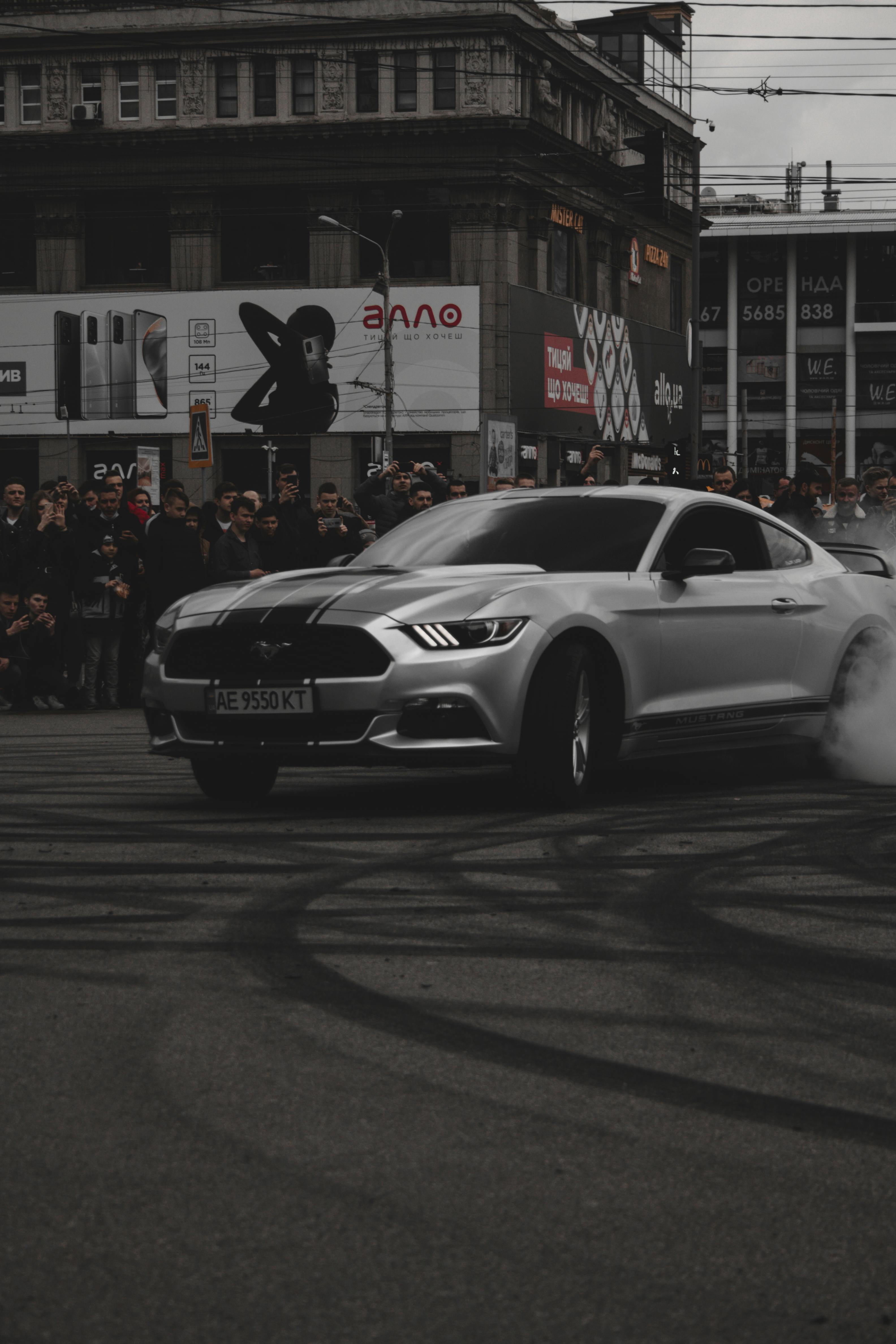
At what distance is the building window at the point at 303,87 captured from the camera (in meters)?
57.2

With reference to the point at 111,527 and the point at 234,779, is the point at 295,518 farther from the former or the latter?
the point at 234,779

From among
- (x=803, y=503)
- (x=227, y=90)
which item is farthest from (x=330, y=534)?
(x=227, y=90)

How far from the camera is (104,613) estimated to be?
16.0 metres

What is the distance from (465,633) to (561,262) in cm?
5452

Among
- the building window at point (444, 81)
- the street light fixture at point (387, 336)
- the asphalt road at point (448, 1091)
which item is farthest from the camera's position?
the building window at point (444, 81)

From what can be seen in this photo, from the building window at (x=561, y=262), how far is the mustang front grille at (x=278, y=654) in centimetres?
5252

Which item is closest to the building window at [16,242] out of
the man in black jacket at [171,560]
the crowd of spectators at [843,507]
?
the man in black jacket at [171,560]

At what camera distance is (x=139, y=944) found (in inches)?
221

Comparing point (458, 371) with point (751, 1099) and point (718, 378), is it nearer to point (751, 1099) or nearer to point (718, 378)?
point (751, 1099)

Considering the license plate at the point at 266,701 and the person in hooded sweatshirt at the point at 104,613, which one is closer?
the license plate at the point at 266,701

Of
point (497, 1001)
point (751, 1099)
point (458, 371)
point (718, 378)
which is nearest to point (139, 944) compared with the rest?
point (497, 1001)

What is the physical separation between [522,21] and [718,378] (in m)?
67.3

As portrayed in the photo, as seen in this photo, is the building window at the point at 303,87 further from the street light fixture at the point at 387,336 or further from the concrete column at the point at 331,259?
the street light fixture at the point at 387,336

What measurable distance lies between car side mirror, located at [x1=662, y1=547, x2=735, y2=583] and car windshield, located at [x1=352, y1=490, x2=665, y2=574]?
0.64 feet
